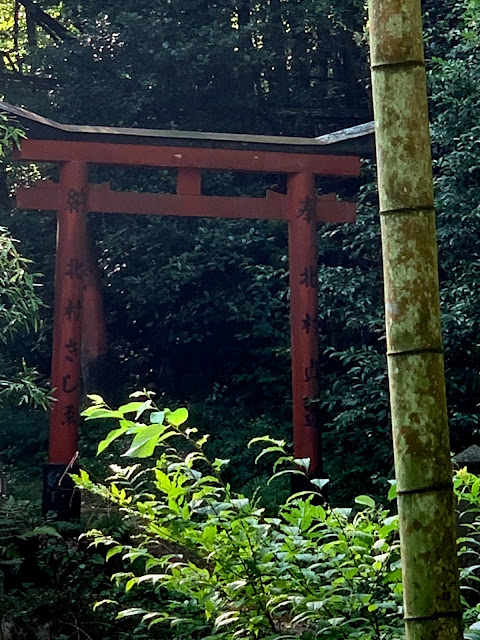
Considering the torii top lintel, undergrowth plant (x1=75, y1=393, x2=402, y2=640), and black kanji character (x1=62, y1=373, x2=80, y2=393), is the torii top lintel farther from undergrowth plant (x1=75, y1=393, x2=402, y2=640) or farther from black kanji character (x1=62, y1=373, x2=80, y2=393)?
undergrowth plant (x1=75, y1=393, x2=402, y2=640)

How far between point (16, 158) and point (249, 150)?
1641 millimetres

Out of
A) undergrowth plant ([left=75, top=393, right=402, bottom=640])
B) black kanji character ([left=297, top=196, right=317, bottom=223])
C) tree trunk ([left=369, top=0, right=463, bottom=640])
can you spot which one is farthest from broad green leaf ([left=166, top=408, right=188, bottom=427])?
black kanji character ([left=297, top=196, right=317, bottom=223])

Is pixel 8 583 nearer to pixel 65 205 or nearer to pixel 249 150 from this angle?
pixel 65 205

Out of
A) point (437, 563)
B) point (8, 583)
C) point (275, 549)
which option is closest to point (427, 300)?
point (437, 563)

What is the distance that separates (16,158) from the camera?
20.2 ft

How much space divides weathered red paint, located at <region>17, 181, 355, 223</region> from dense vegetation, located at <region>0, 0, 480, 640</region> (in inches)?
72.0

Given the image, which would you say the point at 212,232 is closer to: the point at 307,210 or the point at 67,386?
the point at 307,210

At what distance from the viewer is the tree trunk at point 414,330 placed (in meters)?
1.50

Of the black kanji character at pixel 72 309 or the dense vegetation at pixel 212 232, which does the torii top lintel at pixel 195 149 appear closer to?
the black kanji character at pixel 72 309

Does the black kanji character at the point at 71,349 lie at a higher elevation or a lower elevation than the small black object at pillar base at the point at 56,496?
higher

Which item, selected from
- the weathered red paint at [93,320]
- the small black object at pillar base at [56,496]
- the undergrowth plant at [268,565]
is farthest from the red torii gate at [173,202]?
the undergrowth plant at [268,565]

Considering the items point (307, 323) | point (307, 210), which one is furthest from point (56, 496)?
point (307, 210)

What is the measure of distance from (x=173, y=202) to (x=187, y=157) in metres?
0.34

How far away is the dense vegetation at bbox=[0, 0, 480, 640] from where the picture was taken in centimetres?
884
